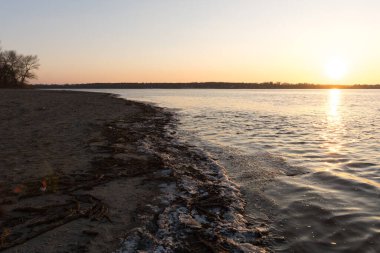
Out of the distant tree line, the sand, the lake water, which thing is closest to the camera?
the sand

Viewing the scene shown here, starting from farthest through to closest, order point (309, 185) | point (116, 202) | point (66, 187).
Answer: point (309, 185), point (66, 187), point (116, 202)

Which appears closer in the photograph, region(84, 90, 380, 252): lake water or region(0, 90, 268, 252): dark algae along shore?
region(0, 90, 268, 252): dark algae along shore

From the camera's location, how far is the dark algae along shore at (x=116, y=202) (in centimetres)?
627

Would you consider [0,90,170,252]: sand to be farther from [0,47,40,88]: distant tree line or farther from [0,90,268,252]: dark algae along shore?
[0,47,40,88]: distant tree line

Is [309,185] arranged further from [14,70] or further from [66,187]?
[14,70]

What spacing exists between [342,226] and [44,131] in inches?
594

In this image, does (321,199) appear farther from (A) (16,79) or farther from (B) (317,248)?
(A) (16,79)

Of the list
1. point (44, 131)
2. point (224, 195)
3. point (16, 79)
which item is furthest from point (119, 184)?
point (16, 79)

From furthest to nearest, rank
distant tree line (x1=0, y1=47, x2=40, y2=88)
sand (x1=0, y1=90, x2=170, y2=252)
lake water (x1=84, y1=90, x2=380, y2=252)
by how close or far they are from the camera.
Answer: distant tree line (x1=0, y1=47, x2=40, y2=88)
lake water (x1=84, y1=90, x2=380, y2=252)
sand (x1=0, y1=90, x2=170, y2=252)

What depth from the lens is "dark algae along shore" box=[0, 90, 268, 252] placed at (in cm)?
627

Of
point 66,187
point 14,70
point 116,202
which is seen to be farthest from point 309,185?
point 14,70

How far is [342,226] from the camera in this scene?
7359 millimetres

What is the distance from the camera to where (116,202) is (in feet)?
26.6

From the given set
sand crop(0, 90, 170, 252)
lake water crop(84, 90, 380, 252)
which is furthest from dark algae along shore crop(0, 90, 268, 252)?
lake water crop(84, 90, 380, 252)
